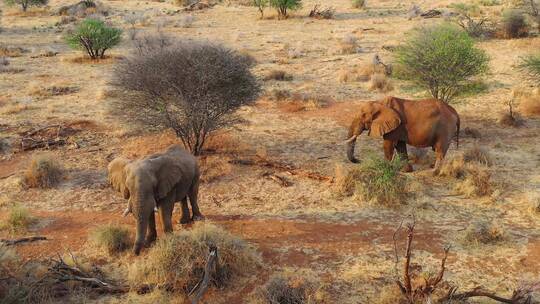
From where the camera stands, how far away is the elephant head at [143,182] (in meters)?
7.50

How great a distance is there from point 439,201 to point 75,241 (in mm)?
6846

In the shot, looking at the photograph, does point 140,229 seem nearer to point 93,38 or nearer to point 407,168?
point 407,168

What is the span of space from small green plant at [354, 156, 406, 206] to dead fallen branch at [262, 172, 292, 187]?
1508mm

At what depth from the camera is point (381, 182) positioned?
31.9ft

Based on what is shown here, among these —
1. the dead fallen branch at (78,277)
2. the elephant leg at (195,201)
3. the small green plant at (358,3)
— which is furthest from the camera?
the small green plant at (358,3)

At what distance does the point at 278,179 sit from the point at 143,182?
4043 millimetres

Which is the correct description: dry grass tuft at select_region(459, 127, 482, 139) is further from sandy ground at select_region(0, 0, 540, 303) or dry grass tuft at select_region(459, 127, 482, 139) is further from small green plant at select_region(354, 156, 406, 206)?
small green plant at select_region(354, 156, 406, 206)

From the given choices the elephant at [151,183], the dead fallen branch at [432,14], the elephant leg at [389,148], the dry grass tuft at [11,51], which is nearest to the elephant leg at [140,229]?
the elephant at [151,183]

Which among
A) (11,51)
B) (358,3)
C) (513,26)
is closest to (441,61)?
(513,26)

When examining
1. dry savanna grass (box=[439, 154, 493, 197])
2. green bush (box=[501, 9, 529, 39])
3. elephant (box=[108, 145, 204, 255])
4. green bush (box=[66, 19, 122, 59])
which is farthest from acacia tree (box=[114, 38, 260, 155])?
green bush (box=[501, 9, 529, 39])

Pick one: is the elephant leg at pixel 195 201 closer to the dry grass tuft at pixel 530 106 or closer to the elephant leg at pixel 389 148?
the elephant leg at pixel 389 148

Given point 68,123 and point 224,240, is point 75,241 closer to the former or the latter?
point 224,240

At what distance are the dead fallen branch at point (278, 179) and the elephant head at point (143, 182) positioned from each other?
10.1 ft

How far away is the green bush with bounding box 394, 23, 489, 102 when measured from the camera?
14.1 meters
